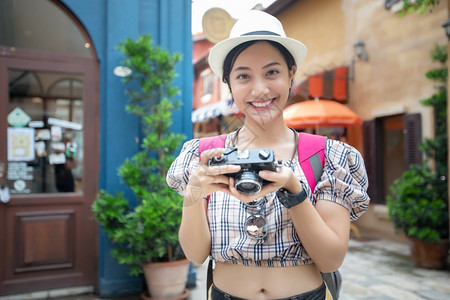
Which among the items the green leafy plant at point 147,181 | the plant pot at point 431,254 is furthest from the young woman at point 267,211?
the plant pot at point 431,254

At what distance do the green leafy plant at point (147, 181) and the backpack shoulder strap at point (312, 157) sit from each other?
6.95 ft

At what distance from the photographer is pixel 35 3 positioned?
359 cm

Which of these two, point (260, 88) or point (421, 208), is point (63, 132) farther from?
point (421, 208)

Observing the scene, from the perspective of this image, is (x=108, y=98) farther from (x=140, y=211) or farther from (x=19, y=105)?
(x=140, y=211)

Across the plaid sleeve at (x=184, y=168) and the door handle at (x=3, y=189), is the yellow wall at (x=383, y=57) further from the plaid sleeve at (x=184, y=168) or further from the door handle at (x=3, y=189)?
the plaid sleeve at (x=184, y=168)

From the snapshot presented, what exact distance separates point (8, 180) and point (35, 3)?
5.81 ft

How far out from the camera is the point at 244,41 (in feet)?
3.70

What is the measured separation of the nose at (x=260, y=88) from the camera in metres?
1.09

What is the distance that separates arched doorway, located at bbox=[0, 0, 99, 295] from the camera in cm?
349

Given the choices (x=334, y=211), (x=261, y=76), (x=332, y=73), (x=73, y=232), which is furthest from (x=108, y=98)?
(x=332, y=73)

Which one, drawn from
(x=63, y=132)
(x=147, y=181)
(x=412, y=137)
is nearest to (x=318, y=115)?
(x=412, y=137)

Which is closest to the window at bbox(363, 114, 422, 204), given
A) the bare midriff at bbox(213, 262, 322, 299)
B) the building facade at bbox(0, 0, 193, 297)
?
the building facade at bbox(0, 0, 193, 297)

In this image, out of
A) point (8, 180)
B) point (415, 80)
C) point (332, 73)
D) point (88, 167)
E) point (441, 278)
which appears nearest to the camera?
point (8, 180)

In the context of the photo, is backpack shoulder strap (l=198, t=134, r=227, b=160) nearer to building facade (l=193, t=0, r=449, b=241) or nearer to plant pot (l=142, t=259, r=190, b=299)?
plant pot (l=142, t=259, r=190, b=299)
